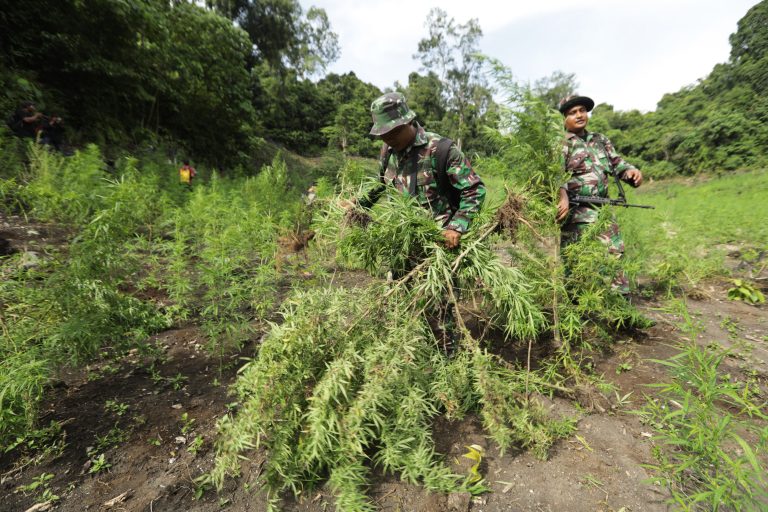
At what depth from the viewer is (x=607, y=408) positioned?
2.25 m

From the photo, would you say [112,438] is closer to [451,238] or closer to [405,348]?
[405,348]

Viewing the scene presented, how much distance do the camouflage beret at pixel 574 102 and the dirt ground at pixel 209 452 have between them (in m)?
2.38

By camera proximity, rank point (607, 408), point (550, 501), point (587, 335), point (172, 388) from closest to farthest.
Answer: point (550, 501) < point (607, 408) < point (172, 388) < point (587, 335)

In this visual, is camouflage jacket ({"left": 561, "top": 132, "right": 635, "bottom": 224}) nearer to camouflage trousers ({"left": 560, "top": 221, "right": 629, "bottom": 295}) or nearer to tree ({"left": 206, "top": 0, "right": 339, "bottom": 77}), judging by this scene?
camouflage trousers ({"left": 560, "top": 221, "right": 629, "bottom": 295})

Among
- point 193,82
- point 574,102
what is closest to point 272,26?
point 193,82

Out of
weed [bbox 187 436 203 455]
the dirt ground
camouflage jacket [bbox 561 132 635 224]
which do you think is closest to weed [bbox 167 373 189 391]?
the dirt ground

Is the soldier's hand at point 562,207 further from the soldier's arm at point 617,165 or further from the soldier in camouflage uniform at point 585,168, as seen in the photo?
the soldier's arm at point 617,165

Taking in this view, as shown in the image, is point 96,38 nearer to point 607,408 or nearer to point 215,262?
point 215,262

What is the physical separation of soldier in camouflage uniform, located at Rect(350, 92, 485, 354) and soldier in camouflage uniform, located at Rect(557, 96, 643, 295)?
124cm

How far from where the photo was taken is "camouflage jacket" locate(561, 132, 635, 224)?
3084 millimetres

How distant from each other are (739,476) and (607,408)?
1073mm

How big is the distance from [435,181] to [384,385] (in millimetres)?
1618

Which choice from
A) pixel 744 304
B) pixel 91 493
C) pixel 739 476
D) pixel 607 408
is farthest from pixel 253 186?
pixel 744 304

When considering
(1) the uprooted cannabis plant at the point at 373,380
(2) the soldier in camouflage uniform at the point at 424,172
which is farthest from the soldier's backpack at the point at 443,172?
(1) the uprooted cannabis plant at the point at 373,380
